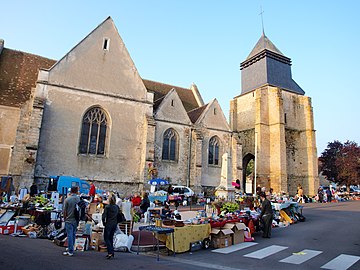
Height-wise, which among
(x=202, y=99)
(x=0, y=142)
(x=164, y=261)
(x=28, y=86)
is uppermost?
(x=202, y=99)

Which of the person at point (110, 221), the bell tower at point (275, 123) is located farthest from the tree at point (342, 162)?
the person at point (110, 221)

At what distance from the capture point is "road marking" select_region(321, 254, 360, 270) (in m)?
6.05

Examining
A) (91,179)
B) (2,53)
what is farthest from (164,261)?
(2,53)

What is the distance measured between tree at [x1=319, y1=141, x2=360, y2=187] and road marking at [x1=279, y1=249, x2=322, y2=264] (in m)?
30.1

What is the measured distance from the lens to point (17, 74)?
2077 centimetres

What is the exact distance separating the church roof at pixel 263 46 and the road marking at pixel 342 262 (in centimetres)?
3316

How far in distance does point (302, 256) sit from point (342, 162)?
31.8m

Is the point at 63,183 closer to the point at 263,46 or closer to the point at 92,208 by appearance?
the point at 92,208

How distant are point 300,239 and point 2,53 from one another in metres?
24.8

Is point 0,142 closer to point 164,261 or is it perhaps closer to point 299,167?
point 164,261

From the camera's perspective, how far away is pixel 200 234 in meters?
8.09

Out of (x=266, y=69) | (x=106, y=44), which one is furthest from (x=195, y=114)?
(x=266, y=69)

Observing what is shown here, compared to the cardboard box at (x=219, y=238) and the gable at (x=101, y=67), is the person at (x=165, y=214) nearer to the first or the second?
the cardboard box at (x=219, y=238)

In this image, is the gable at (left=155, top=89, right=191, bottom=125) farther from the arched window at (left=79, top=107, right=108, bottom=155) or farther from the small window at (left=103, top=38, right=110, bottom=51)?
the small window at (left=103, top=38, right=110, bottom=51)
